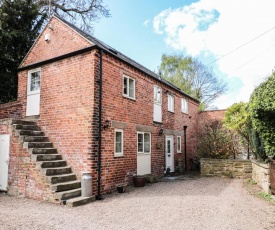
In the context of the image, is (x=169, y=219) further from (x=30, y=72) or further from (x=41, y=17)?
(x=41, y=17)

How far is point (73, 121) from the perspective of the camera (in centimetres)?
872

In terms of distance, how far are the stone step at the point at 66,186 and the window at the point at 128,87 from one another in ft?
14.4

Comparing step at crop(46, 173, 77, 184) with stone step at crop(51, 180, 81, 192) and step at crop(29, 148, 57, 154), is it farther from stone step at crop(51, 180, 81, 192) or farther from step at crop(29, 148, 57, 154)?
step at crop(29, 148, 57, 154)

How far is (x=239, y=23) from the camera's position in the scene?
1025cm

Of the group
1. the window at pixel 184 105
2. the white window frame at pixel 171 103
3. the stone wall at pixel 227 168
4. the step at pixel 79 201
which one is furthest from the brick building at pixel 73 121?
the window at pixel 184 105

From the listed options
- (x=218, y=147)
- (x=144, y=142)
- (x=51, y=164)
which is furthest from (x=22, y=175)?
(x=218, y=147)

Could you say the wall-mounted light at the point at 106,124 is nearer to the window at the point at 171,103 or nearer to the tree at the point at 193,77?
the window at the point at 171,103

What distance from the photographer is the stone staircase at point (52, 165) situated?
7.20 m

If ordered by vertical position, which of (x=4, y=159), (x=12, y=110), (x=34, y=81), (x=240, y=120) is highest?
(x=34, y=81)

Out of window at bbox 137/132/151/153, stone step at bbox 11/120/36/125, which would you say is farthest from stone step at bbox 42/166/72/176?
window at bbox 137/132/151/153

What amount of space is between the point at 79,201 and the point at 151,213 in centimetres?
239

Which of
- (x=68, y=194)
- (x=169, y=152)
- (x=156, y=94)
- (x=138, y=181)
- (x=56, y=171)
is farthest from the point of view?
(x=169, y=152)

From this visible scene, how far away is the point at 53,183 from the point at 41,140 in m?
2.40

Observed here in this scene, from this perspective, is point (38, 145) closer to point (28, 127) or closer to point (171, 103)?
point (28, 127)
